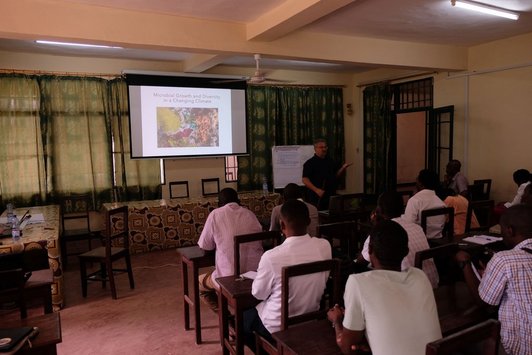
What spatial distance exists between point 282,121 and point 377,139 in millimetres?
1739

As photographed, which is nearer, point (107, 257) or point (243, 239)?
point (243, 239)

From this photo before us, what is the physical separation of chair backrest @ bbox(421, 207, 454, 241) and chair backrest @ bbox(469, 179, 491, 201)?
214 centimetres

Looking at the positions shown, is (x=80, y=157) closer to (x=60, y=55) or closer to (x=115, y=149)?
(x=115, y=149)

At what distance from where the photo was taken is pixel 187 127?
6.42 meters

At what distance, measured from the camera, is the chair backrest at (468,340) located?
121cm

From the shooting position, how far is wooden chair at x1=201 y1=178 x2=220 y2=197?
6.75 metres

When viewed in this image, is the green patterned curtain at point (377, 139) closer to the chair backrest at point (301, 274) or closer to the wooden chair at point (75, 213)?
the wooden chair at point (75, 213)

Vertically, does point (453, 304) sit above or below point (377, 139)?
below

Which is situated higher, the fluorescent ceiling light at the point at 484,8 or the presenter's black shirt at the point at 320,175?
the fluorescent ceiling light at the point at 484,8

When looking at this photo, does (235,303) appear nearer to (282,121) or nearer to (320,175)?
(320,175)

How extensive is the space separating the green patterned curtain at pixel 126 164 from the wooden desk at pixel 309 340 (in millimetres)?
4937

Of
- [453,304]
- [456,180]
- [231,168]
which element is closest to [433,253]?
[453,304]

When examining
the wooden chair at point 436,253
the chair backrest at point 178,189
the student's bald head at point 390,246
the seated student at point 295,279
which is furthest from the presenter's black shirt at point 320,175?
the student's bald head at point 390,246

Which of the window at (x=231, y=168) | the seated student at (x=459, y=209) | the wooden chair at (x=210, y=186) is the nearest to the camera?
the seated student at (x=459, y=209)
